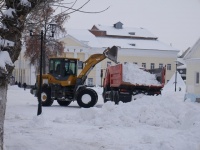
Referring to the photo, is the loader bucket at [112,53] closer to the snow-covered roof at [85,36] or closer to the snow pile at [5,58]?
the snow pile at [5,58]

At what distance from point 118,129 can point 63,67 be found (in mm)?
10567

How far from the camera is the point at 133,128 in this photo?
11922 mm

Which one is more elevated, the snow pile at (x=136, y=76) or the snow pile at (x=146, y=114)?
the snow pile at (x=136, y=76)

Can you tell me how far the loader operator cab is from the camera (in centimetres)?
2144

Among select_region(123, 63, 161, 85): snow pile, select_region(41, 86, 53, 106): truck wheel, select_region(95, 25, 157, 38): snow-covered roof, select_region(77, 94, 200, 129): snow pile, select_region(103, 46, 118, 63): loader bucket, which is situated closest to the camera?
select_region(77, 94, 200, 129): snow pile

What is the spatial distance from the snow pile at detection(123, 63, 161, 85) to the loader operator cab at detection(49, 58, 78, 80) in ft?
10.9

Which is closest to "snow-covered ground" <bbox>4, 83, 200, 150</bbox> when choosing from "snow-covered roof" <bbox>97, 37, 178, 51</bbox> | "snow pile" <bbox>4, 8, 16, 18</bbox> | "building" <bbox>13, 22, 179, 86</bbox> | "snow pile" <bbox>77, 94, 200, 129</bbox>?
"snow pile" <bbox>77, 94, 200, 129</bbox>

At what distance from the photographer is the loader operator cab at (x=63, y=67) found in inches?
844

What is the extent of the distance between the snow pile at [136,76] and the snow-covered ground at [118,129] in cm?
497

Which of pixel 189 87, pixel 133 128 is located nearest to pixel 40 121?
pixel 133 128

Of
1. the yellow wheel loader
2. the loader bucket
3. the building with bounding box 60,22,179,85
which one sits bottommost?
the yellow wheel loader

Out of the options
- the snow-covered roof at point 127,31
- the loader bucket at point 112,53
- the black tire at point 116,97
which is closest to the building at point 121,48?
the snow-covered roof at point 127,31

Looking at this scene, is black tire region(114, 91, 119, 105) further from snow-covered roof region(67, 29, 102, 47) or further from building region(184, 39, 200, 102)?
snow-covered roof region(67, 29, 102, 47)

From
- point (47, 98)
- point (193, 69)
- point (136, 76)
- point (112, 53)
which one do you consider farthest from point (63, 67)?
point (193, 69)
